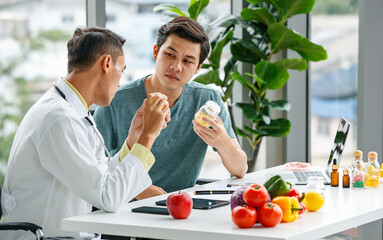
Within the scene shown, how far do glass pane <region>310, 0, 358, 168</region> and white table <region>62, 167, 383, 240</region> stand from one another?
212cm

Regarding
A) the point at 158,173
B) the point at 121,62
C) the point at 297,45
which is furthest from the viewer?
the point at 297,45

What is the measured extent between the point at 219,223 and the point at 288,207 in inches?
8.4

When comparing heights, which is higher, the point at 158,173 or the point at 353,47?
the point at 353,47

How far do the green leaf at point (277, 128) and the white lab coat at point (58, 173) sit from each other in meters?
1.97

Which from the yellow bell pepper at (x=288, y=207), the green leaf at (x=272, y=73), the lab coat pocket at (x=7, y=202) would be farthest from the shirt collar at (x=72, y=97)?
the green leaf at (x=272, y=73)

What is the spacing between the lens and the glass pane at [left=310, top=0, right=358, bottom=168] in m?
4.34

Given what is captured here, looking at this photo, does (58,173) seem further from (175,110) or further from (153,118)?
(175,110)

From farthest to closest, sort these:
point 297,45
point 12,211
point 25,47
→ 1. point 25,47
2. point 297,45
3. point 12,211

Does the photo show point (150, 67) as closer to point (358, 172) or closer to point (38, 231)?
point (358, 172)

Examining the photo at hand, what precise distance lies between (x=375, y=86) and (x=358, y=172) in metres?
1.51

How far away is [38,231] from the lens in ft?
6.50

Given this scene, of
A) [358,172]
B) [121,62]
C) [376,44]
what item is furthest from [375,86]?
[121,62]

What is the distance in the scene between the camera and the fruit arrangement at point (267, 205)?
72.5 inches

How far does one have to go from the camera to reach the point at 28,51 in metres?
4.17
